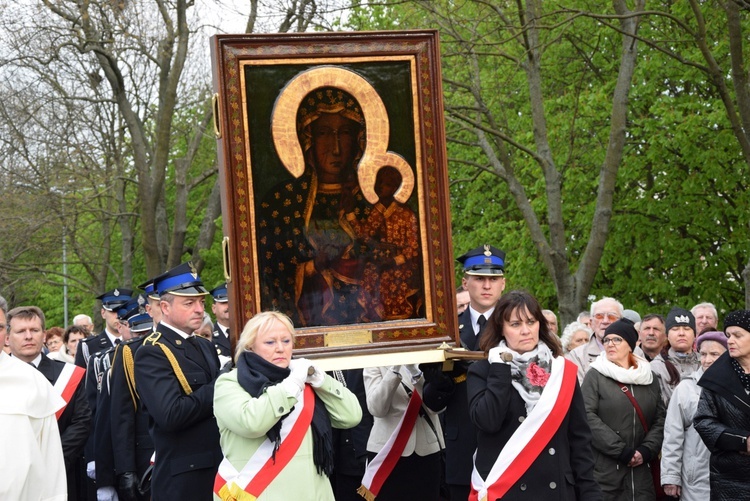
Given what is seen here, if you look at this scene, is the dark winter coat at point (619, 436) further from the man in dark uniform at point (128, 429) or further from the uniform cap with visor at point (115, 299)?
the uniform cap with visor at point (115, 299)

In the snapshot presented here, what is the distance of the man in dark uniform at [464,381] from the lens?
7605mm

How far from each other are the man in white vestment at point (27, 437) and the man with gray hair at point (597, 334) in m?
6.06

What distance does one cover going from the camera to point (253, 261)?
6.91m

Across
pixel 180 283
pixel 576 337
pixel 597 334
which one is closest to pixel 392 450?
pixel 180 283

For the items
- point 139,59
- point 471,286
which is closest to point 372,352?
point 471,286

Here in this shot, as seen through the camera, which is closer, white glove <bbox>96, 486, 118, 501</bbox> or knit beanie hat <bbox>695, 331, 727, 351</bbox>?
white glove <bbox>96, 486, 118, 501</bbox>

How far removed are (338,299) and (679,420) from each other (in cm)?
379

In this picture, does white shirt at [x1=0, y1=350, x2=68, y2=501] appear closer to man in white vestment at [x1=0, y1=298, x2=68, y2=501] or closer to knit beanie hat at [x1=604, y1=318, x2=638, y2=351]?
man in white vestment at [x1=0, y1=298, x2=68, y2=501]

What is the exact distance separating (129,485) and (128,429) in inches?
15.9

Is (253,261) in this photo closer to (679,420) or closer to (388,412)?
(388,412)

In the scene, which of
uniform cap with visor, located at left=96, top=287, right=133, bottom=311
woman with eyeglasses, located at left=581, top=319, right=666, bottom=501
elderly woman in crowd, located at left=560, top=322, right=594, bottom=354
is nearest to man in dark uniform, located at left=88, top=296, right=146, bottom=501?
uniform cap with visor, located at left=96, top=287, right=133, bottom=311

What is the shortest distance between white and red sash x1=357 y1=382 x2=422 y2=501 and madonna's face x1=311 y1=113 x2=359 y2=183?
2.09 meters

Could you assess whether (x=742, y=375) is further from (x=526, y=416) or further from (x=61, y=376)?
(x=61, y=376)

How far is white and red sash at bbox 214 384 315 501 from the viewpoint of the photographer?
620cm
